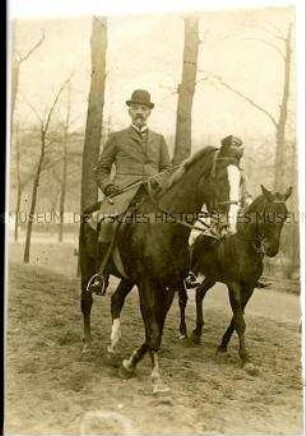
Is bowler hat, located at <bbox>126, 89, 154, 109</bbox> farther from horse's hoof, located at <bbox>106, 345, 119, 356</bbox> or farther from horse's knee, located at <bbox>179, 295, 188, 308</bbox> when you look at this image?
horse's hoof, located at <bbox>106, 345, 119, 356</bbox>

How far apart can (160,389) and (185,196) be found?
1379 millimetres

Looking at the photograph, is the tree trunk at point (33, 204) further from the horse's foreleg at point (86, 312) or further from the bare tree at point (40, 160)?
the horse's foreleg at point (86, 312)

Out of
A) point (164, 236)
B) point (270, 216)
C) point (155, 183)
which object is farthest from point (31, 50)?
point (270, 216)

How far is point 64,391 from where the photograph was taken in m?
3.76

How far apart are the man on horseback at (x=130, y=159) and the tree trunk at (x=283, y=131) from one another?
34.2 inches

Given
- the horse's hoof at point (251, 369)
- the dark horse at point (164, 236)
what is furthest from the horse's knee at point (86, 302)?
the horse's hoof at point (251, 369)

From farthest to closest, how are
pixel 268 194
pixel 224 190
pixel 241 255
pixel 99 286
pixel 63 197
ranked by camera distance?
pixel 63 197 < pixel 241 255 < pixel 99 286 < pixel 268 194 < pixel 224 190

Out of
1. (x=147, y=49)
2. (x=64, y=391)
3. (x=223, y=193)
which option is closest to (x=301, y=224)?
(x=223, y=193)

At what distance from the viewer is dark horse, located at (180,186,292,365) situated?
152 inches

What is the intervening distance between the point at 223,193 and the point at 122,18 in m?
1.79

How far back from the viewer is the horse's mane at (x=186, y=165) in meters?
3.55

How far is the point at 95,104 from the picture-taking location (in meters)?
4.18

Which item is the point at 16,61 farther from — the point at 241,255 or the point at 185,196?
the point at 241,255

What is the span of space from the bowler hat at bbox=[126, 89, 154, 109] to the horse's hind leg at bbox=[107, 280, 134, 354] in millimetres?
1407
